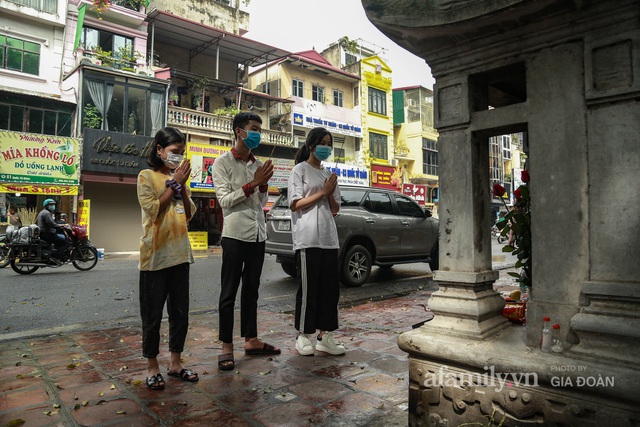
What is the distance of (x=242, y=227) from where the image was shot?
327 cm

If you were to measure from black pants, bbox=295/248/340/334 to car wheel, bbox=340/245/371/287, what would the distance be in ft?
12.0

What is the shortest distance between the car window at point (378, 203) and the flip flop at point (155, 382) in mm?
5542

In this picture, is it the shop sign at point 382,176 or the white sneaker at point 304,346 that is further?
the shop sign at point 382,176

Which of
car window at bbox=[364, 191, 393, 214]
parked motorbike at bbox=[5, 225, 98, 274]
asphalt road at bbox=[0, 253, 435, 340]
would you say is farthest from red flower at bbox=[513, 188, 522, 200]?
parked motorbike at bbox=[5, 225, 98, 274]

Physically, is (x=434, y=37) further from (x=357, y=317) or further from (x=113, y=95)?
(x=113, y=95)

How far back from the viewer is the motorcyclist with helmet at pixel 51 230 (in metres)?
9.68

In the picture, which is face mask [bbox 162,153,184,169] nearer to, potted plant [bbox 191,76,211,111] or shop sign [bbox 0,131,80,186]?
shop sign [bbox 0,131,80,186]

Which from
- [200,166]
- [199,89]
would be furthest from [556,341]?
[199,89]

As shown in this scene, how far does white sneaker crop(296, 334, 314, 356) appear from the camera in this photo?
3.36 m

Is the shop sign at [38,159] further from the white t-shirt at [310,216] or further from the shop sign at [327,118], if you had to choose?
the white t-shirt at [310,216]

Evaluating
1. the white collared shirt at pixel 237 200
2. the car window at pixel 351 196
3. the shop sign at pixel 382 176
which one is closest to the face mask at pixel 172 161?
the white collared shirt at pixel 237 200

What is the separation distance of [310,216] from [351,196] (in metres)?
4.37

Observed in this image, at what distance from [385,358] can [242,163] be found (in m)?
1.90

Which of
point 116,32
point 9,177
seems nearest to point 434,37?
point 9,177
